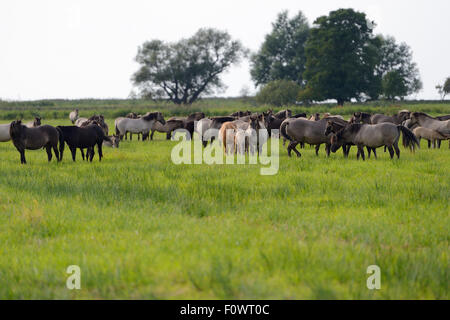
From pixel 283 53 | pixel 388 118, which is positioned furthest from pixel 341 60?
pixel 388 118

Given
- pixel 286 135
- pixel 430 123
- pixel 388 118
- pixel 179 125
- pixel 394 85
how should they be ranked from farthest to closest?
pixel 394 85 < pixel 179 125 < pixel 388 118 < pixel 430 123 < pixel 286 135

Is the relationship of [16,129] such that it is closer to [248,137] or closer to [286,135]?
[248,137]

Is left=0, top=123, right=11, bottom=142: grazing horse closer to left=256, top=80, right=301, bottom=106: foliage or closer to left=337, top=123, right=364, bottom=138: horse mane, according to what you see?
left=337, top=123, right=364, bottom=138: horse mane

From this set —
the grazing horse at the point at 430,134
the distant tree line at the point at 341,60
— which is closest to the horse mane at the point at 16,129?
the grazing horse at the point at 430,134

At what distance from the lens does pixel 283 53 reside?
3305 inches

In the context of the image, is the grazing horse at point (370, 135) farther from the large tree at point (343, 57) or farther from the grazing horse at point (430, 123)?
the large tree at point (343, 57)

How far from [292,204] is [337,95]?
55.8 m

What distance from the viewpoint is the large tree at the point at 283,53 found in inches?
3241

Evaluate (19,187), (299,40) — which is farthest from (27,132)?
(299,40)

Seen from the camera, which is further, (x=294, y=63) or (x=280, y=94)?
(x=294, y=63)

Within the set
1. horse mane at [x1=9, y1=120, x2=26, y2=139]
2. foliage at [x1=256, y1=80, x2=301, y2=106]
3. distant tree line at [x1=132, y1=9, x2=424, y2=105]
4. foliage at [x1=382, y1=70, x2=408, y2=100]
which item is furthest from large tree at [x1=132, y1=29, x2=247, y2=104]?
horse mane at [x1=9, y1=120, x2=26, y2=139]

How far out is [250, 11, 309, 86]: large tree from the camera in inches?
3241

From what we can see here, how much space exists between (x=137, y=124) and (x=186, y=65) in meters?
54.0
